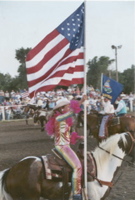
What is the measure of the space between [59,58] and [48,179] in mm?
2202

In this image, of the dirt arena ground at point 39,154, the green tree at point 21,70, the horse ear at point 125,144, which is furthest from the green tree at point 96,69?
the horse ear at point 125,144

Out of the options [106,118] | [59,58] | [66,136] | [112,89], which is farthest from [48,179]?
[112,89]

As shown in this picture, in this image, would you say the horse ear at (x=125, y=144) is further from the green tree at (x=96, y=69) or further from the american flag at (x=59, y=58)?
the green tree at (x=96, y=69)

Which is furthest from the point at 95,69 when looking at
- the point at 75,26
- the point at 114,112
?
the point at 75,26

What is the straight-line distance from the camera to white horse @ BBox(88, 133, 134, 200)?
4973 millimetres

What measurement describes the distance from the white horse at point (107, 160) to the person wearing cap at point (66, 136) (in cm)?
32

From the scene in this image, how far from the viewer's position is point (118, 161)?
17.3 feet

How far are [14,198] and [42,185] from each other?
53cm

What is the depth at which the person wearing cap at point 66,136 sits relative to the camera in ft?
15.8

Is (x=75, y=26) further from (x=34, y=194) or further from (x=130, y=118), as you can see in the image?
(x=130, y=118)

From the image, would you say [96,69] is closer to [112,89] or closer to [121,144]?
[112,89]

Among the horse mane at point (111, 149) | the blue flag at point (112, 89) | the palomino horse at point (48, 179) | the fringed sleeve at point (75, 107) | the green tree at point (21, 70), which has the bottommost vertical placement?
the palomino horse at point (48, 179)

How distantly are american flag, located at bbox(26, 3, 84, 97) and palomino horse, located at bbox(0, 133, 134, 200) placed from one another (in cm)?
130

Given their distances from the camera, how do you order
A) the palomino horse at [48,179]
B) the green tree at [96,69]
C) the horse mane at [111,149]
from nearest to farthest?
the palomino horse at [48,179] → the horse mane at [111,149] → the green tree at [96,69]
